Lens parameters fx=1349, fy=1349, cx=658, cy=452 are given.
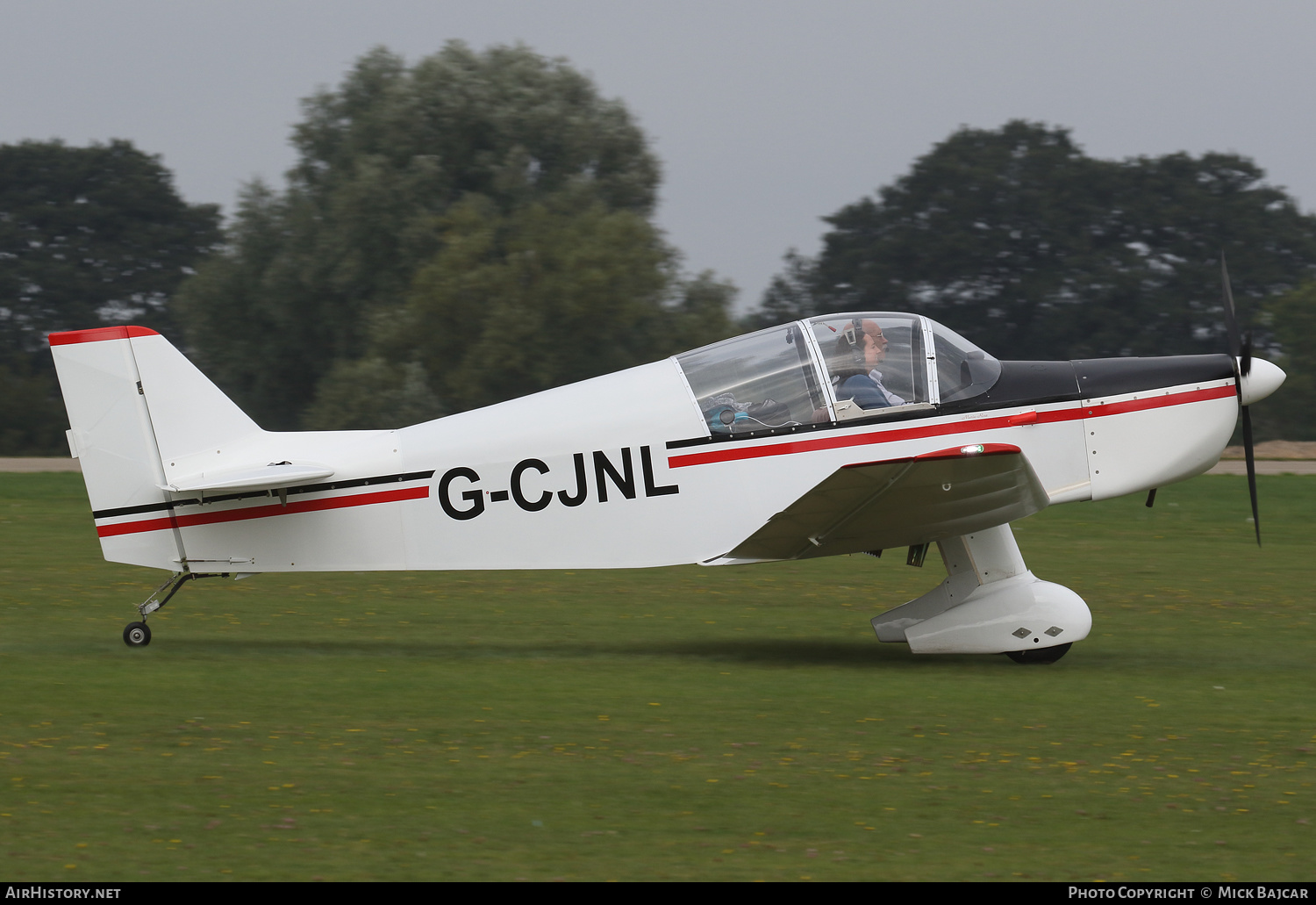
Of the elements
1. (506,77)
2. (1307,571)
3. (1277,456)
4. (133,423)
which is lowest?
(1277,456)

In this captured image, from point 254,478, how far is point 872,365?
4111 mm

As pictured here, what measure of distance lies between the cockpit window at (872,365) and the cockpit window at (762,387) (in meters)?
0.15

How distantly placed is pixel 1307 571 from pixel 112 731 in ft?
40.2

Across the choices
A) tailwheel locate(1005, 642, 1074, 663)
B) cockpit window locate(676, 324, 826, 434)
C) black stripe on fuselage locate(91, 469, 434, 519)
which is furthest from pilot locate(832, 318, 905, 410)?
black stripe on fuselage locate(91, 469, 434, 519)

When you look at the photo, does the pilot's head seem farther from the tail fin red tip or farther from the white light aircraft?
the tail fin red tip

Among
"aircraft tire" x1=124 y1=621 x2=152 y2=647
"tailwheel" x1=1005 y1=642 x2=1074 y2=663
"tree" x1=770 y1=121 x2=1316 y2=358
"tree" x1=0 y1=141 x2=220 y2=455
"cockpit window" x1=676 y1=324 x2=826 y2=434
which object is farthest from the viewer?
"tree" x1=0 y1=141 x2=220 y2=455

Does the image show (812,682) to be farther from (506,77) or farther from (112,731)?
(506,77)

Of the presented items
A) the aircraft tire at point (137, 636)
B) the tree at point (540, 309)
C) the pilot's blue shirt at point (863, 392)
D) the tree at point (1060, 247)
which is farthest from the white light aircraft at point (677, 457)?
the tree at point (1060, 247)

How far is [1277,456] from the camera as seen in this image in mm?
32000

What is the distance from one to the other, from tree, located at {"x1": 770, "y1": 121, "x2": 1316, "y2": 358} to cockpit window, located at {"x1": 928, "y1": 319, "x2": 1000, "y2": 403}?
124 ft

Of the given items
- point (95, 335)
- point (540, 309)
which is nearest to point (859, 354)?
point (95, 335)

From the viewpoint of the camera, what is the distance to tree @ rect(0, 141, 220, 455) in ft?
171

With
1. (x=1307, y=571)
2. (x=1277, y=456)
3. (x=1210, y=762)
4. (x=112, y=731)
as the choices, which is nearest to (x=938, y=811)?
(x=1210, y=762)

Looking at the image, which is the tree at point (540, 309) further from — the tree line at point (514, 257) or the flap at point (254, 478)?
the flap at point (254, 478)
